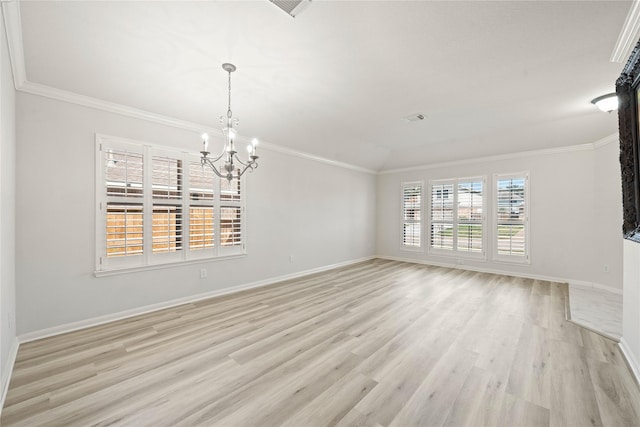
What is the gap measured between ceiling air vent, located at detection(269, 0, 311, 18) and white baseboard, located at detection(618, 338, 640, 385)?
382 cm

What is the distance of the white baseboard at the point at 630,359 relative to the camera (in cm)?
207

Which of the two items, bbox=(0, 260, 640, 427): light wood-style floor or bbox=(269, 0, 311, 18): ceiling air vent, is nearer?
bbox=(0, 260, 640, 427): light wood-style floor

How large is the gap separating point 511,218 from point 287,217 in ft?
15.8

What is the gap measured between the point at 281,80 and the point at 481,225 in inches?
213

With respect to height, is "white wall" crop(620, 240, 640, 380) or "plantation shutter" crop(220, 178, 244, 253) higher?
"plantation shutter" crop(220, 178, 244, 253)

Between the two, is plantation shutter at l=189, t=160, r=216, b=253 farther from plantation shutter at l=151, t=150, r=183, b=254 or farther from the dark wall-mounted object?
the dark wall-mounted object

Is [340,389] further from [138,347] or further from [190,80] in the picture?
[190,80]

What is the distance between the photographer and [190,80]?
2900mm

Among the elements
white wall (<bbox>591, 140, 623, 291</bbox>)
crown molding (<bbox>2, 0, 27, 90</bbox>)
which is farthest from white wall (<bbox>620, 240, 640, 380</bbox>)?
crown molding (<bbox>2, 0, 27, 90</bbox>)

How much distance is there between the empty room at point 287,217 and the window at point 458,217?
2.39 ft

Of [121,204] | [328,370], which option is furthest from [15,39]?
[328,370]

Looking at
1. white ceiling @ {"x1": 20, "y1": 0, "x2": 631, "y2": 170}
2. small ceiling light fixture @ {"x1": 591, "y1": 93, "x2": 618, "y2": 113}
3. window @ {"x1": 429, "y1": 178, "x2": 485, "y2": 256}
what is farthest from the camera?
window @ {"x1": 429, "y1": 178, "x2": 485, "y2": 256}

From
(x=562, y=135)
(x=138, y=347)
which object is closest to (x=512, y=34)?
(x=562, y=135)

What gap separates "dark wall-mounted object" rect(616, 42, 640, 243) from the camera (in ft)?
5.90
